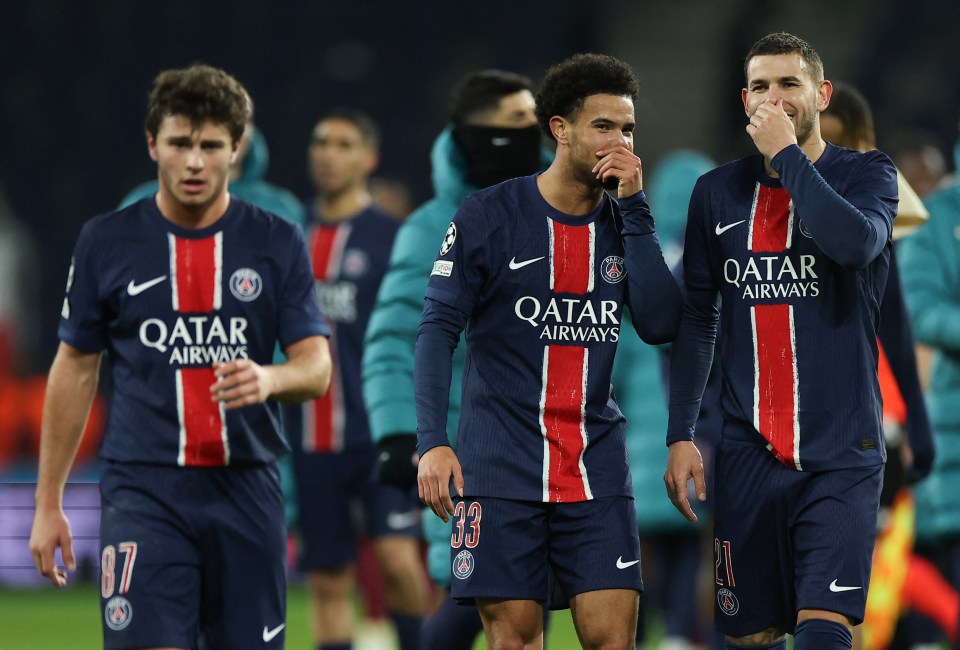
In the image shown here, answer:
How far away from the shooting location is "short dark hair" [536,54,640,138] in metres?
4.34

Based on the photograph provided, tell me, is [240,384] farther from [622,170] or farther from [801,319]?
[801,319]

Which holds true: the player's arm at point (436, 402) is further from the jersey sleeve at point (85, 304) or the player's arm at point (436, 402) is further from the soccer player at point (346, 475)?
the soccer player at point (346, 475)

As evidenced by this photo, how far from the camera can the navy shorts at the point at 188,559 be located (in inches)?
174

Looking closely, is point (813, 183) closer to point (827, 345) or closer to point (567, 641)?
point (827, 345)

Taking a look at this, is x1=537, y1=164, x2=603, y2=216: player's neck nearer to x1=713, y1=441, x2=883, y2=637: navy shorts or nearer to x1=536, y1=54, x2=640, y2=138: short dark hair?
x1=536, y1=54, x2=640, y2=138: short dark hair

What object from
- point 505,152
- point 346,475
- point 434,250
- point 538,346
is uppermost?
point 505,152

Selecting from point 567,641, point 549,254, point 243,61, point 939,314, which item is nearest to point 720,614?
point 549,254

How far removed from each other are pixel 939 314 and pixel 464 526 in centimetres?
282

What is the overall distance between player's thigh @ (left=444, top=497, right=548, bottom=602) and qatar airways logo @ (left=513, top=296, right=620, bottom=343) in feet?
1.52

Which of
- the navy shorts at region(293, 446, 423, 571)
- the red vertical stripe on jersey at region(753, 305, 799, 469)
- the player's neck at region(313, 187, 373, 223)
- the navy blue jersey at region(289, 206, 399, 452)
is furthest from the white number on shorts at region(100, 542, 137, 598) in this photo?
the player's neck at region(313, 187, 373, 223)

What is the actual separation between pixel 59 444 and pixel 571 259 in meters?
1.54

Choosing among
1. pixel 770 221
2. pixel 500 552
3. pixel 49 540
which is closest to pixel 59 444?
pixel 49 540

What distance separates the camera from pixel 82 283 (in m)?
4.58

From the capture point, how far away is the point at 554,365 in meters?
4.33
